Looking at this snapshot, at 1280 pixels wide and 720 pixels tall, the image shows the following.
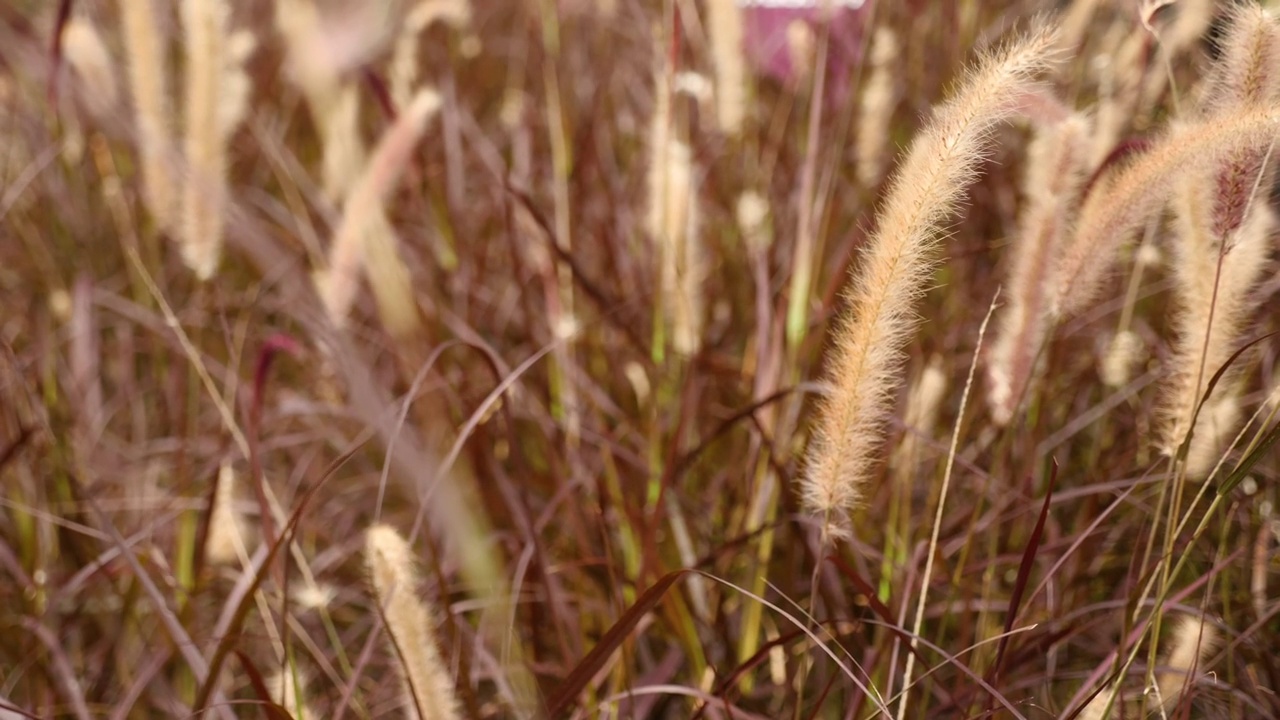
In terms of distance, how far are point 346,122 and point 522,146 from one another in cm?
44

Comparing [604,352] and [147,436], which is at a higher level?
[604,352]

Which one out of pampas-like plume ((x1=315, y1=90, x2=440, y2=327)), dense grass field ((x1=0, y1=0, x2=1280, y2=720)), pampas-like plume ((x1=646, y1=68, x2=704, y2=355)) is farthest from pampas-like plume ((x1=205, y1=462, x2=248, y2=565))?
pampas-like plume ((x1=646, y1=68, x2=704, y2=355))

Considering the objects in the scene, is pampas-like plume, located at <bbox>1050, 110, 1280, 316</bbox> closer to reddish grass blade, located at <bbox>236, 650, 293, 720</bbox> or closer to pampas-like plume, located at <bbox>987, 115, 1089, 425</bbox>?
pampas-like plume, located at <bbox>987, 115, 1089, 425</bbox>

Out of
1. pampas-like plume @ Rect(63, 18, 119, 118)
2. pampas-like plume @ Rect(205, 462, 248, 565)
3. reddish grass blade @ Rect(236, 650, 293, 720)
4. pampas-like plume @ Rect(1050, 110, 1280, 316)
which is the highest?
pampas-like plume @ Rect(63, 18, 119, 118)

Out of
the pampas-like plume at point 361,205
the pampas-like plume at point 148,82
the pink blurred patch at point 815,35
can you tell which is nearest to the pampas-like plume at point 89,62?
the pampas-like plume at point 148,82

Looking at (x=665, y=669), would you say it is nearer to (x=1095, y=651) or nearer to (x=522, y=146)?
(x=1095, y=651)

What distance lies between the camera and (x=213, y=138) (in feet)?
4.58

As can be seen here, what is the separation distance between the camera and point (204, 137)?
139 centimetres

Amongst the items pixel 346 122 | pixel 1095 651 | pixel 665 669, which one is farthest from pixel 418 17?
pixel 1095 651

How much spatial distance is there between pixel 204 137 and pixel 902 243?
1063 millimetres

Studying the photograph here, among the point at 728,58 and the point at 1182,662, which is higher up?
the point at 728,58

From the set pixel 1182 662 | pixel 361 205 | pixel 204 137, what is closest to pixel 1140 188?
pixel 1182 662

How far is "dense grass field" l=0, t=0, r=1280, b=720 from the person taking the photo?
33.1 inches

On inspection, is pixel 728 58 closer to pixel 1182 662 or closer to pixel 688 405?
pixel 688 405
